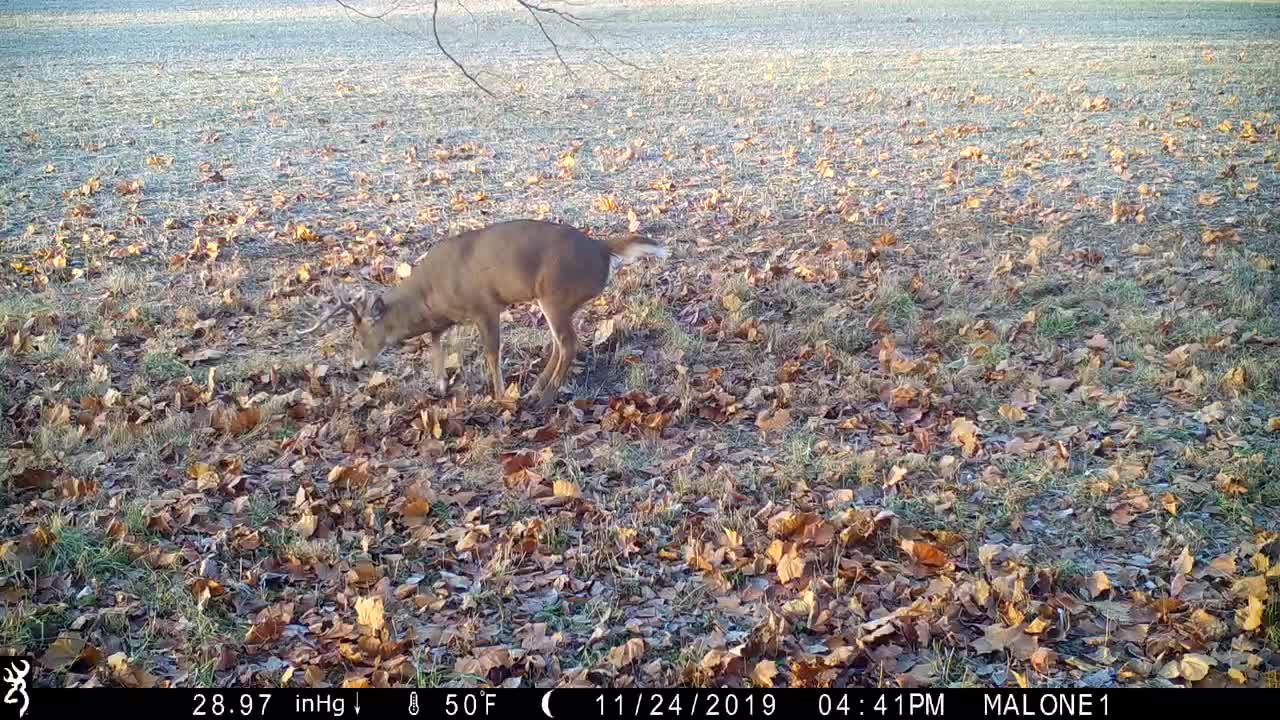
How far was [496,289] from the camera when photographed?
25.8 feet

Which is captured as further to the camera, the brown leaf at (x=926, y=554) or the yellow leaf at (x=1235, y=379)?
the yellow leaf at (x=1235, y=379)

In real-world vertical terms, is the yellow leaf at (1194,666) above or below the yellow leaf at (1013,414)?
below

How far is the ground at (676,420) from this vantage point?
4.95 m

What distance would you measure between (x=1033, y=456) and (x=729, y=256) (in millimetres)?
4773

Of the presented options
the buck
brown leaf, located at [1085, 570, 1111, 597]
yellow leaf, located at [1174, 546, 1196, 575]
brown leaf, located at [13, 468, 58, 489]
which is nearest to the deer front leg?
the buck

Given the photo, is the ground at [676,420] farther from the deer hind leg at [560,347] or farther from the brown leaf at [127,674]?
the deer hind leg at [560,347]

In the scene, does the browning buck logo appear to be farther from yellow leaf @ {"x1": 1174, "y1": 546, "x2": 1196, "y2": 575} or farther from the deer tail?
yellow leaf @ {"x1": 1174, "y1": 546, "x2": 1196, "y2": 575}

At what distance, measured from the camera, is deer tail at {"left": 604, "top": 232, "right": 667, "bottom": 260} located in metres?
7.76

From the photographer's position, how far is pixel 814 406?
7488 mm

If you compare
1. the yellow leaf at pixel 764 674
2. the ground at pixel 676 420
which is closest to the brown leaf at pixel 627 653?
the ground at pixel 676 420
